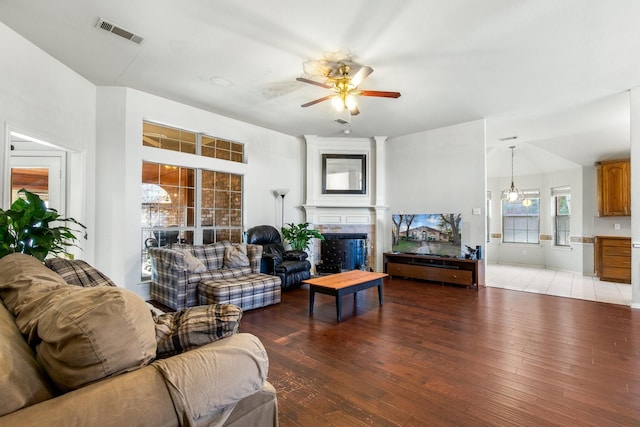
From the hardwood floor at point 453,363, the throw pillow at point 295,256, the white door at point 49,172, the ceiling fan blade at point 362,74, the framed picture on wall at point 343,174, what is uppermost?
the ceiling fan blade at point 362,74

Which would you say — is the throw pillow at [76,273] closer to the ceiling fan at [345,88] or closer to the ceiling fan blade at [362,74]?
the ceiling fan at [345,88]

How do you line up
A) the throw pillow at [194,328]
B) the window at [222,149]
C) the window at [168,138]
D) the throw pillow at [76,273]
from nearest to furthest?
the throw pillow at [194,328], the throw pillow at [76,273], the window at [168,138], the window at [222,149]

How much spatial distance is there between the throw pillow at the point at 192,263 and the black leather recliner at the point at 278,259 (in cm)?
103

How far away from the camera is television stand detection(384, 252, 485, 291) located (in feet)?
17.0

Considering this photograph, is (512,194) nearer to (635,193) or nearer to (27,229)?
(635,193)

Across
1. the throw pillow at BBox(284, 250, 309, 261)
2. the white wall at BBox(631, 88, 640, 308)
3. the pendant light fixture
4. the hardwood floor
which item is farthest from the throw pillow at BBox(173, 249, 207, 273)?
the pendant light fixture

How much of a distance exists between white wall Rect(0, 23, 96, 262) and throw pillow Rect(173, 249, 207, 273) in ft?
4.37

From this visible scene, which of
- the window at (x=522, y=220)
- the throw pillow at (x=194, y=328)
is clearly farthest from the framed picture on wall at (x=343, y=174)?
the throw pillow at (x=194, y=328)

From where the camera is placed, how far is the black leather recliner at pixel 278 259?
482 cm

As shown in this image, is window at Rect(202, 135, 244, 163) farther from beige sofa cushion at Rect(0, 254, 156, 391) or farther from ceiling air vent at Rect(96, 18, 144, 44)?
beige sofa cushion at Rect(0, 254, 156, 391)

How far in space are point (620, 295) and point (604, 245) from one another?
1.67 meters

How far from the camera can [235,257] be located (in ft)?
14.6

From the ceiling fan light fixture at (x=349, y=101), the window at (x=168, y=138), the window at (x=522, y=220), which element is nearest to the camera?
the ceiling fan light fixture at (x=349, y=101)

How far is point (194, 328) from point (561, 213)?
8.88 meters
